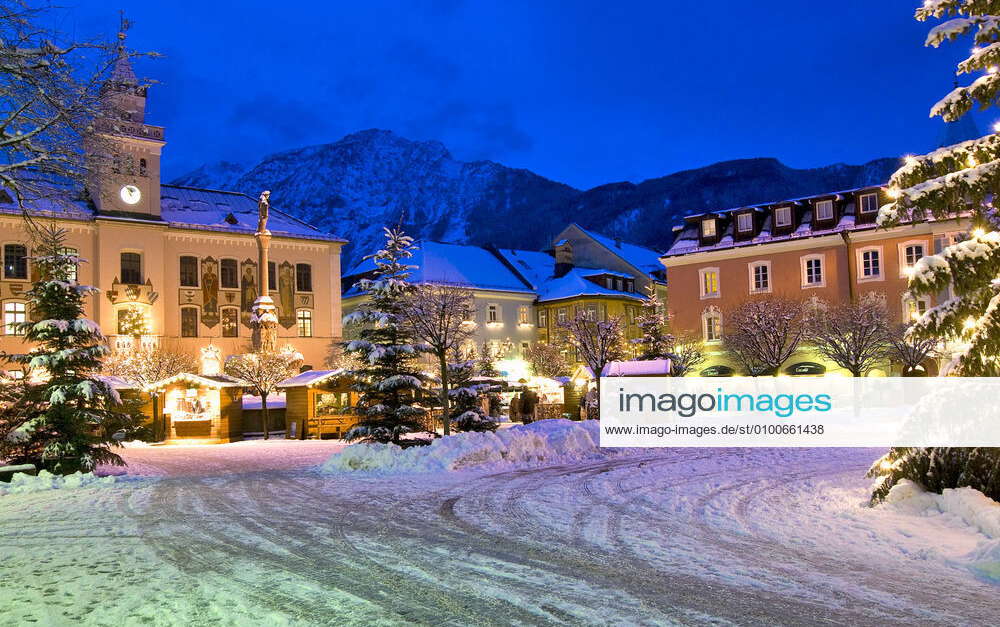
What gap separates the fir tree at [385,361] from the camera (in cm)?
2323

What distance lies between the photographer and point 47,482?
17359 millimetres

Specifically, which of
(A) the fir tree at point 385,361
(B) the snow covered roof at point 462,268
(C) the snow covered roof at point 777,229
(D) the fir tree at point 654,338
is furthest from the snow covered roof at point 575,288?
(A) the fir tree at point 385,361

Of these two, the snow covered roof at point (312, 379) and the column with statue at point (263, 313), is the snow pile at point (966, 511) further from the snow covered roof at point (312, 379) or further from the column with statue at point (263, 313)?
the column with statue at point (263, 313)

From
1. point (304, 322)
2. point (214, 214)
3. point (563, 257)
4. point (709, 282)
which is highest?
point (214, 214)

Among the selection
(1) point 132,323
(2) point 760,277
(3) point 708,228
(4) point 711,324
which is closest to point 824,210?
(2) point 760,277

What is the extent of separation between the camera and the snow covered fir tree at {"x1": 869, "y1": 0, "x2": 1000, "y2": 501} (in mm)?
11117

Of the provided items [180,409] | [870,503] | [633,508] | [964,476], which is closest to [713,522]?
[633,508]

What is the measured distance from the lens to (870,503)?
12297 millimetres

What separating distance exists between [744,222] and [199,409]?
3358cm

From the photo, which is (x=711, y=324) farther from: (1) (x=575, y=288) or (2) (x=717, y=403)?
(2) (x=717, y=403)

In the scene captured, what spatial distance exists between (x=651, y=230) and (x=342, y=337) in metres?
126

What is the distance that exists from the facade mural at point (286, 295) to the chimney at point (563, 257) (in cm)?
2346

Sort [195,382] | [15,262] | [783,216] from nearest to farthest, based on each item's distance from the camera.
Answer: [195,382], [783,216], [15,262]

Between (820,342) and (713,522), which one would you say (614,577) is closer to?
(713,522)
